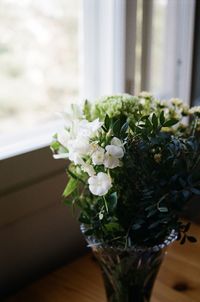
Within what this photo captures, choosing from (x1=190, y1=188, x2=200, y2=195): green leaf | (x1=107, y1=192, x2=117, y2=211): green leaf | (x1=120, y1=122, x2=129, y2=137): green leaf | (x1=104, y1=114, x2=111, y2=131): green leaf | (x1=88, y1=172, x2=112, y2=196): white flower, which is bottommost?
(x1=107, y1=192, x2=117, y2=211): green leaf

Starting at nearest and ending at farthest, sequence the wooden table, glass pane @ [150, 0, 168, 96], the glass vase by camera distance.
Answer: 1. the glass vase
2. the wooden table
3. glass pane @ [150, 0, 168, 96]

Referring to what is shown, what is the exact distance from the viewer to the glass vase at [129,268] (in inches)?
29.8

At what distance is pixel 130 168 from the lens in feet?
2.29

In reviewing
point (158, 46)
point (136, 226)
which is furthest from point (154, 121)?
point (158, 46)

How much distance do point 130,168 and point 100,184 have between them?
6cm

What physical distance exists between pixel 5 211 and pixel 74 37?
0.48 m

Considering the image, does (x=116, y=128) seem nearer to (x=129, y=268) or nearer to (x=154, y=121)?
(x=154, y=121)

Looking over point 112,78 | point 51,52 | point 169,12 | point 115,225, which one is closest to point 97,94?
point 112,78

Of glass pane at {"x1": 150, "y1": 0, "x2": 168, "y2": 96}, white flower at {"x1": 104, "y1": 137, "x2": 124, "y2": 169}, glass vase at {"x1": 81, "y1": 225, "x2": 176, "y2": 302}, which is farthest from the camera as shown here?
glass pane at {"x1": 150, "y1": 0, "x2": 168, "y2": 96}

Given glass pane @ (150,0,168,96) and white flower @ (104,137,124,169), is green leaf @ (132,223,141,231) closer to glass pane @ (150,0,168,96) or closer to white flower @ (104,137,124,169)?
white flower @ (104,137,124,169)

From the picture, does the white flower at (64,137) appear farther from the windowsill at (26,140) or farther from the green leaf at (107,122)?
the windowsill at (26,140)


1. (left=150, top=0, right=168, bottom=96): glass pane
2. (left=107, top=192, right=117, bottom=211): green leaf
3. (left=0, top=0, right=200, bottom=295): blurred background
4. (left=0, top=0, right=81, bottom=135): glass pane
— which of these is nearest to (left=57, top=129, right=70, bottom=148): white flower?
(left=107, top=192, right=117, bottom=211): green leaf

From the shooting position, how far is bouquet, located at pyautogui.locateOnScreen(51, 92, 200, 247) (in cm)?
67

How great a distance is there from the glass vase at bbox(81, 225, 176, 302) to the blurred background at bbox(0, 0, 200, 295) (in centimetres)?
23
